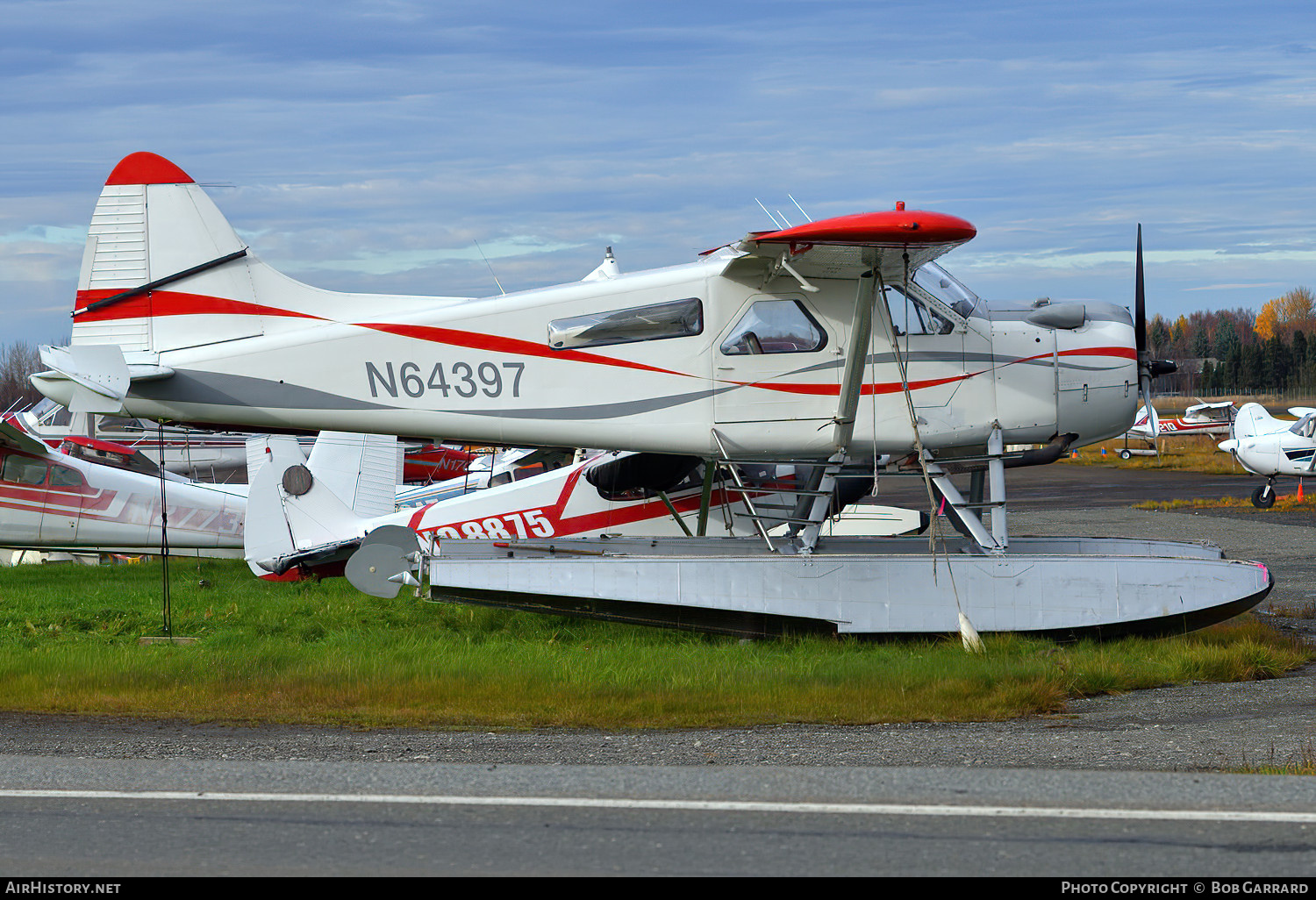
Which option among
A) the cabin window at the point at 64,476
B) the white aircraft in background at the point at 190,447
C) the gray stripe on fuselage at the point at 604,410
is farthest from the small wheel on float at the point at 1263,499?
the cabin window at the point at 64,476

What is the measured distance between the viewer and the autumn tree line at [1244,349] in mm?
122750

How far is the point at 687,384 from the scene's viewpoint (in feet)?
34.5

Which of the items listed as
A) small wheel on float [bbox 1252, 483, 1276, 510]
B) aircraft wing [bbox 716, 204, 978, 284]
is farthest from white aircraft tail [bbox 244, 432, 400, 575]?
small wheel on float [bbox 1252, 483, 1276, 510]

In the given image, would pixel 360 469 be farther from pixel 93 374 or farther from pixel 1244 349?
pixel 1244 349

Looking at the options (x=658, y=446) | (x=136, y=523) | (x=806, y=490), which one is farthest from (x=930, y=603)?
(x=136, y=523)

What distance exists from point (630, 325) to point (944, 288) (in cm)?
283

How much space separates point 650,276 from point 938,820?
6603 millimetres

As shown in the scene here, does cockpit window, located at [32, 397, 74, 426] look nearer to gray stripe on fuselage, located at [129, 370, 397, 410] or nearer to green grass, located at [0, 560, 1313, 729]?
green grass, located at [0, 560, 1313, 729]

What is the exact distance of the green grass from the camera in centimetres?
810

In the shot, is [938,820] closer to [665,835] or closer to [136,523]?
[665,835]

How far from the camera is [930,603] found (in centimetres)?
1025

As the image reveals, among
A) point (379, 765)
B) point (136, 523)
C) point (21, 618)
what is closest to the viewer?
point (379, 765)

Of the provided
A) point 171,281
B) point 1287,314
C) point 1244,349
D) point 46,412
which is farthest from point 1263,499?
point 1287,314

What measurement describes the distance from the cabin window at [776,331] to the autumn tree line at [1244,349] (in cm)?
7861
